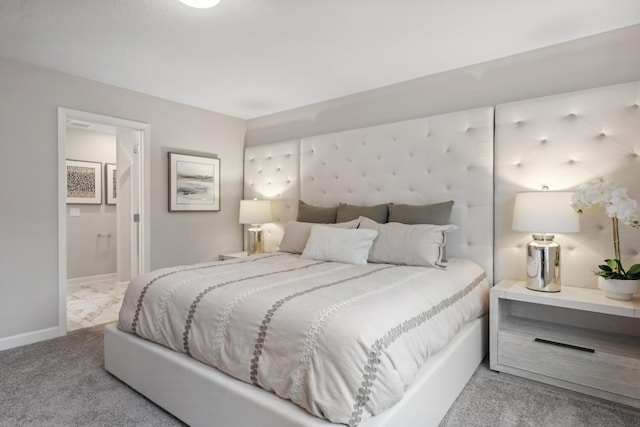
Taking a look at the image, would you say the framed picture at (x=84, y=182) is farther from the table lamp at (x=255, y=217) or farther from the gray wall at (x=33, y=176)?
the table lamp at (x=255, y=217)

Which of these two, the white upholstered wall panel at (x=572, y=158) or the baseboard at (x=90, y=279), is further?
the baseboard at (x=90, y=279)

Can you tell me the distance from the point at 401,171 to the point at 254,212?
171 centimetres

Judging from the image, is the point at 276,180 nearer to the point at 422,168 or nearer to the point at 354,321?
the point at 422,168

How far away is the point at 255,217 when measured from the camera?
13.1 ft

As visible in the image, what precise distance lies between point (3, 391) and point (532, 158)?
385cm

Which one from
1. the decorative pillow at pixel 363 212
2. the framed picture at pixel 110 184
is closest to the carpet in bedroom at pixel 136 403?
the decorative pillow at pixel 363 212

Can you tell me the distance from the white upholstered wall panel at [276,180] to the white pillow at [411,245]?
5.09 ft

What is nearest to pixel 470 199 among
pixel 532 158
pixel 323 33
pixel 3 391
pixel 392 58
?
pixel 532 158

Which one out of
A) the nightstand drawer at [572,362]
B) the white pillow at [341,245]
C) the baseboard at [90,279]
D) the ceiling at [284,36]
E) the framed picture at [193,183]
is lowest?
the baseboard at [90,279]

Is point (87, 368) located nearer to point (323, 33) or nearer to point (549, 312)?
point (323, 33)

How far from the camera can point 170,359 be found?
1842 millimetres

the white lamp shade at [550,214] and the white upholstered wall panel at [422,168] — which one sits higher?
the white upholstered wall panel at [422,168]

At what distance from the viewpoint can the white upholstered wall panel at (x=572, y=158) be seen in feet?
7.56

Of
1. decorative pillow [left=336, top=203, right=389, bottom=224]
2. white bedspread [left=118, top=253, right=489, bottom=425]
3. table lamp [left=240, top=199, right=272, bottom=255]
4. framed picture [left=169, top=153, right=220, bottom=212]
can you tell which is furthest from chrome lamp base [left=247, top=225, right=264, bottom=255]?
white bedspread [left=118, top=253, right=489, bottom=425]
